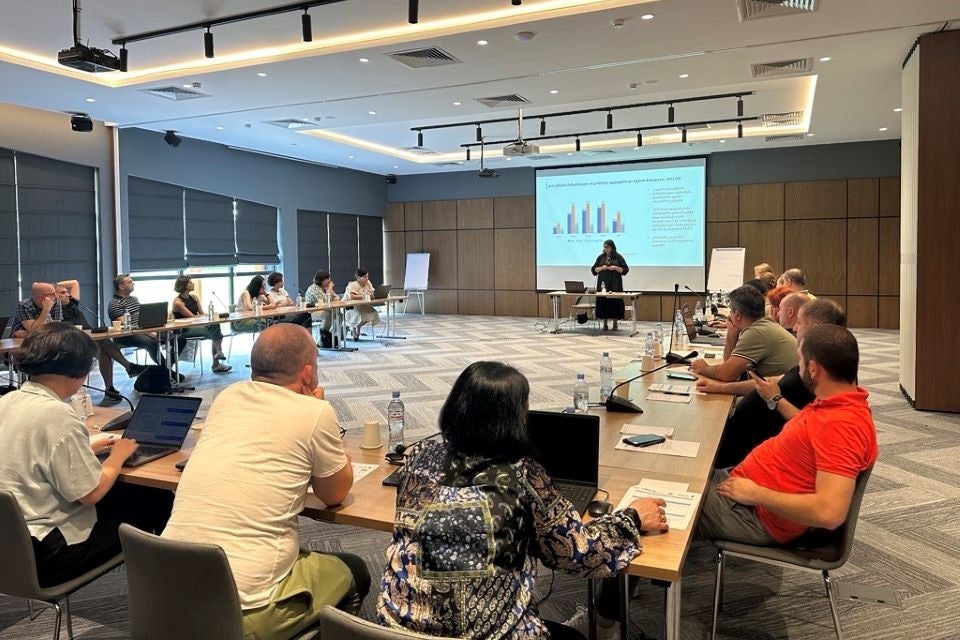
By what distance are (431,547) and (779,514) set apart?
1.24 meters

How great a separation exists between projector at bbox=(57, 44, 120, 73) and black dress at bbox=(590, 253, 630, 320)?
8.61 m

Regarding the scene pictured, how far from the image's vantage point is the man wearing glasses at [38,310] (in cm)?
623

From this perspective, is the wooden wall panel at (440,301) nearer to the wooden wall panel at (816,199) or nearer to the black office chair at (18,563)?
the wooden wall panel at (816,199)

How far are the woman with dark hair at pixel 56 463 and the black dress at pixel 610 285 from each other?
10.3m

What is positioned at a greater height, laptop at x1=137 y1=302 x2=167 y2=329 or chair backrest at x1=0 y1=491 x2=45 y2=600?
laptop at x1=137 y1=302 x2=167 y2=329

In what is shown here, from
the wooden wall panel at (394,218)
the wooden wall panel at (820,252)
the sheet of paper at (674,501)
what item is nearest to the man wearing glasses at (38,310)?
the sheet of paper at (674,501)

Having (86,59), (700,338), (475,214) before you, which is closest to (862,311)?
(700,338)

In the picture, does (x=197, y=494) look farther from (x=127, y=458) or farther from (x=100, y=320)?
(x=100, y=320)

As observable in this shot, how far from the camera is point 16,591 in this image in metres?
2.09

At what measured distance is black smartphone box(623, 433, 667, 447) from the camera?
2.61 metres

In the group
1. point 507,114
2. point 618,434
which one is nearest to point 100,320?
point 507,114

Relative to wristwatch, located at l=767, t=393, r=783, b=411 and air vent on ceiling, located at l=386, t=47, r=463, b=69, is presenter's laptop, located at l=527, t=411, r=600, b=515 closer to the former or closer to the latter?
wristwatch, located at l=767, t=393, r=783, b=411

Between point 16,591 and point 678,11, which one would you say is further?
point 678,11

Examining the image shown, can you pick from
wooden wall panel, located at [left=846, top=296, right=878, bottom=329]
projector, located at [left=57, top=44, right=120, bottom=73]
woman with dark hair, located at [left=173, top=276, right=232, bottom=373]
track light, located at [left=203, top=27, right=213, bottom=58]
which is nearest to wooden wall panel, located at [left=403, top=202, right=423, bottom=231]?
woman with dark hair, located at [left=173, top=276, right=232, bottom=373]
